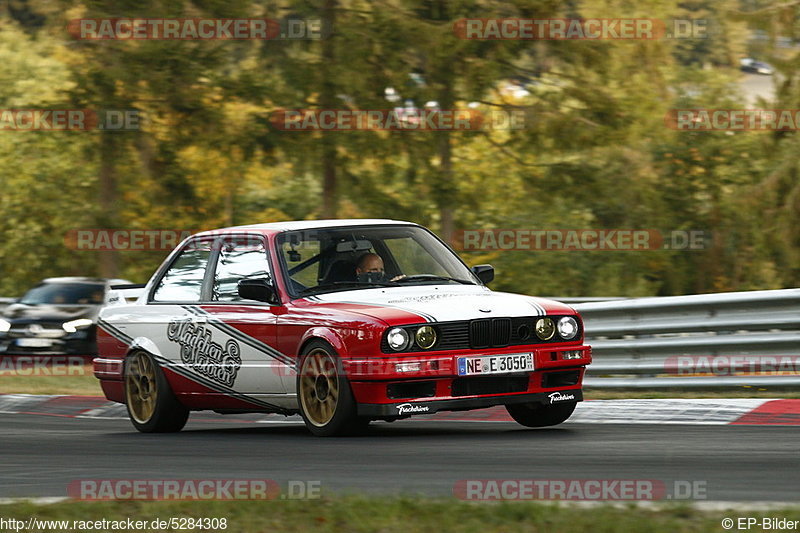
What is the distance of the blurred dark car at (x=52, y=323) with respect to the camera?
23562 mm

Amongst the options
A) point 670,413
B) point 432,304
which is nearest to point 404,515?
point 432,304

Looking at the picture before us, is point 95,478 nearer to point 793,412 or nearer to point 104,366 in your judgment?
point 104,366

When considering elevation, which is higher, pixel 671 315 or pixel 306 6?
pixel 306 6

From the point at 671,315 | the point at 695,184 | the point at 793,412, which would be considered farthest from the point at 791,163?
the point at 793,412

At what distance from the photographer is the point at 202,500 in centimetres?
686

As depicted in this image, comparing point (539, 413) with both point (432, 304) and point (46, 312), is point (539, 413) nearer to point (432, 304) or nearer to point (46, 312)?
point (432, 304)

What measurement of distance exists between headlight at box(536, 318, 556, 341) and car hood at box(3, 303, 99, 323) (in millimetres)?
15186

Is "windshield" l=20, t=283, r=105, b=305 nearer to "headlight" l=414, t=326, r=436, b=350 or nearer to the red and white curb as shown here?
the red and white curb

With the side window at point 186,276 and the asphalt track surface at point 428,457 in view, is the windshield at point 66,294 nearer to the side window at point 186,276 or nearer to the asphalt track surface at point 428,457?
the side window at point 186,276

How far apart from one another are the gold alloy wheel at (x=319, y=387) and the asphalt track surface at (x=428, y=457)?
20 centimetres

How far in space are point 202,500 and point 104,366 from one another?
5798 mm
